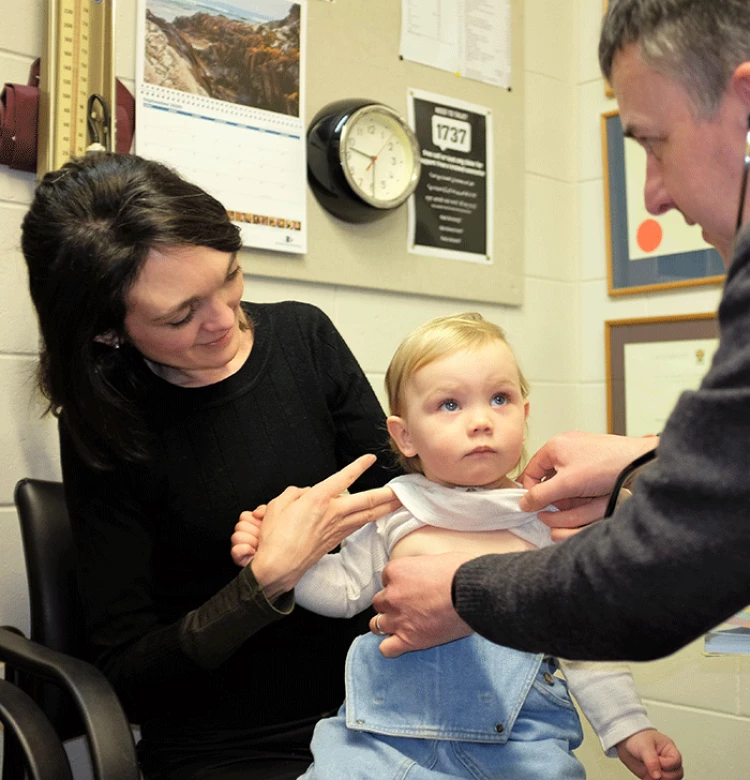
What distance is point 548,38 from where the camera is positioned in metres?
3.06

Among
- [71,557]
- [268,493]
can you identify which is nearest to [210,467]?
[268,493]

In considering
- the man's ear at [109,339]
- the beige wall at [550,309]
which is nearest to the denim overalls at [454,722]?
the man's ear at [109,339]

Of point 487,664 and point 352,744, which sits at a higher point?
point 487,664

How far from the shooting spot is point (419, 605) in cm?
128

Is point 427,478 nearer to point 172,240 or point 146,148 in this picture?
point 172,240

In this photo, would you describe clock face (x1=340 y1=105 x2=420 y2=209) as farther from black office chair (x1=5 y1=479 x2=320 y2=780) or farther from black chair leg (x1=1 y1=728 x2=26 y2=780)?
black chair leg (x1=1 y1=728 x2=26 y2=780)

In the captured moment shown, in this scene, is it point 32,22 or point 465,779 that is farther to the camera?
point 32,22

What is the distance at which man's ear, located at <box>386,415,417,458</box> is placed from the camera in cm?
155

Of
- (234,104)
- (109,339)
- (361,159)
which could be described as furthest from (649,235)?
(109,339)

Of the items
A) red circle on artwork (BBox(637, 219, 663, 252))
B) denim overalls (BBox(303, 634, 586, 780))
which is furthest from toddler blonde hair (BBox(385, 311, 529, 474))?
red circle on artwork (BBox(637, 219, 663, 252))

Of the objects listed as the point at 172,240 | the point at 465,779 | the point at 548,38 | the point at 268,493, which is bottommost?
the point at 465,779

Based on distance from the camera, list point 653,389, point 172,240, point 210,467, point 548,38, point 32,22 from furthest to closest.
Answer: point 548,38 → point 653,389 → point 32,22 → point 210,467 → point 172,240

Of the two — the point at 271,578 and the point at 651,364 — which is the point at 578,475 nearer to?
the point at 271,578

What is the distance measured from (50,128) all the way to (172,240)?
0.61m
